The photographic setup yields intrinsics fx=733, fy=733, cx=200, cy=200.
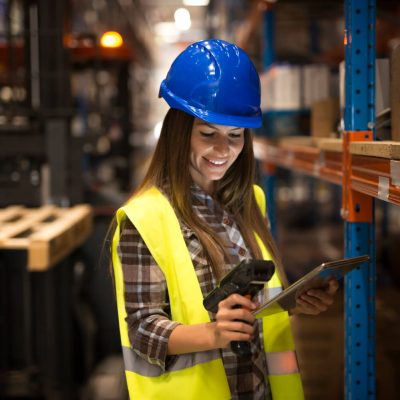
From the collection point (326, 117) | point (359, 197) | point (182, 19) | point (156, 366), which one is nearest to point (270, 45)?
point (326, 117)

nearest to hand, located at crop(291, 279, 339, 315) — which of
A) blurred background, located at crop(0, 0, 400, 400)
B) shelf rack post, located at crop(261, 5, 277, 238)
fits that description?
blurred background, located at crop(0, 0, 400, 400)

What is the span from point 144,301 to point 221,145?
1.62 ft

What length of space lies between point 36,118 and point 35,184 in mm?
451

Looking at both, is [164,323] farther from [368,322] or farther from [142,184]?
[368,322]

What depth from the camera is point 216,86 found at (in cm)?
203

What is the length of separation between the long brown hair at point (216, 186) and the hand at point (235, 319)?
30cm

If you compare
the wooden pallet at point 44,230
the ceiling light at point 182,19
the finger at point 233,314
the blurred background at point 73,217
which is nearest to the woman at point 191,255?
the finger at point 233,314

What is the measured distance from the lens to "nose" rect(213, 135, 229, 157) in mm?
2100

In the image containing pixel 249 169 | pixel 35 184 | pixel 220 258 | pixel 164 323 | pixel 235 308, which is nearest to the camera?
pixel 235 308

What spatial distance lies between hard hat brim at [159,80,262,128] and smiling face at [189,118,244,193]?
6cm

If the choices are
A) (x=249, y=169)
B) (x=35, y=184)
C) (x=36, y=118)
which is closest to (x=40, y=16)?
(x=36, y=118)

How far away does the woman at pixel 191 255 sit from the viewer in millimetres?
1995

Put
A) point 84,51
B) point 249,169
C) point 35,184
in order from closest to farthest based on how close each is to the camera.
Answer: point 249,169 → point 35,184 → point 84,51

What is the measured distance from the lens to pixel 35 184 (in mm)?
4910
